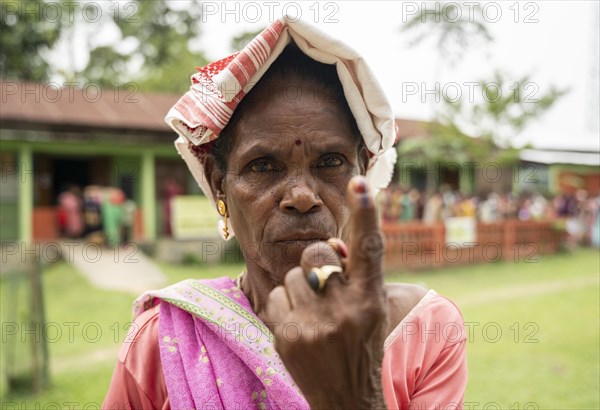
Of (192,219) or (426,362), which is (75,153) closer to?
(192,219)

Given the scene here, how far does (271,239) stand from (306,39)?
0.60 meters

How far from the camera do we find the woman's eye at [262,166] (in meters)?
1.70

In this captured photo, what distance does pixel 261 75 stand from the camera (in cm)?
170

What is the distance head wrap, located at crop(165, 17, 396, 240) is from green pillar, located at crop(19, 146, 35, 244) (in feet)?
47.3

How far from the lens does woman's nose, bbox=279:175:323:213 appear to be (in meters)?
1.58

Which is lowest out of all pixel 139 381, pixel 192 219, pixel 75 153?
pixel 192 219

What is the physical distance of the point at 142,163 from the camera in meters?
16.1

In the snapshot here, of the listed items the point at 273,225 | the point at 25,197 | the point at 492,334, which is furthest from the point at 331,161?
the point at 25,197

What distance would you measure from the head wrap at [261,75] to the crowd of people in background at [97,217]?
13686mm

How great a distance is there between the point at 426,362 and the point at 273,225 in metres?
0.63

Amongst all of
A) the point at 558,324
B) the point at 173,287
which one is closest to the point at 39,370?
the point at 173,287

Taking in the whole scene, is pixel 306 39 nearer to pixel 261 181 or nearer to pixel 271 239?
pixel 261 181

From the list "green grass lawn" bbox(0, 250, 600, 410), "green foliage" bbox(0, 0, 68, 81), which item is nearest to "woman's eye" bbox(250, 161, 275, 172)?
"green grass lawn" bbox(0, 250, 600, 410)

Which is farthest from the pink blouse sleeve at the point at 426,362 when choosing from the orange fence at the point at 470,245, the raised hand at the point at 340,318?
the orange fence at the point at 470,245
